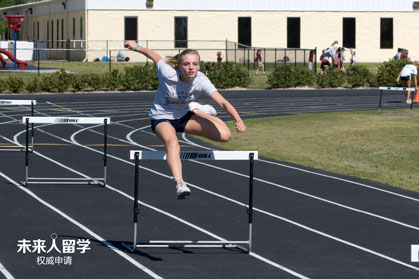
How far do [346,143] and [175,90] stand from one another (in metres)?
11.9

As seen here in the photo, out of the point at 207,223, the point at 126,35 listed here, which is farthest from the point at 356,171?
the point at 126,35

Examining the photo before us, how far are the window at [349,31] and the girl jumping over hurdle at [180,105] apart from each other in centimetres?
5573

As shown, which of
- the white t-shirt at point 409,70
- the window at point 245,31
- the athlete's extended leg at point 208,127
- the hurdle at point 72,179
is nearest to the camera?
the athlete's extended leg at point 208,127

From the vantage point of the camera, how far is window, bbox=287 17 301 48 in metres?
63.0

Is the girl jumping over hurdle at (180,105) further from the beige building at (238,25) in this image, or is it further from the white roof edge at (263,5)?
the white roof edge at (263,5)

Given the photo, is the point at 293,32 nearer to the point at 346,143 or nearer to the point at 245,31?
the point at 245,31

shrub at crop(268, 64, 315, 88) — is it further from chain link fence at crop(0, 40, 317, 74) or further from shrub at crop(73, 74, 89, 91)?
chain link fence at crop(0, 40, 317, 74)

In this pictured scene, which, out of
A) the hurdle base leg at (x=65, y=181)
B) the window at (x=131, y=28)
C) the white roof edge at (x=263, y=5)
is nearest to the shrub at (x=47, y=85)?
the white roof edge at (x=263, y=5)

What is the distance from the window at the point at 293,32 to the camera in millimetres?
63031

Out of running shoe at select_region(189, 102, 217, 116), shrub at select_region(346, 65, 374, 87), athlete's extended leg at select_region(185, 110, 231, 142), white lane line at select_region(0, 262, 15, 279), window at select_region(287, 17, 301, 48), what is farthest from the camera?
window at select_region(287, 17, 301, 48)

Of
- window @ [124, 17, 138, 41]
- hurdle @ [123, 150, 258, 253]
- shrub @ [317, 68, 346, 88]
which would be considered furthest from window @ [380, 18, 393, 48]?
hurdle @ [123, 150, 258, 253]

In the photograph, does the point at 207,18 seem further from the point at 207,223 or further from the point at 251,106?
the point at 207,223

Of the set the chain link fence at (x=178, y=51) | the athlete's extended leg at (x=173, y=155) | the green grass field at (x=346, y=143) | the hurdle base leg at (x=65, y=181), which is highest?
the chain link fence at (x=178, y=51)

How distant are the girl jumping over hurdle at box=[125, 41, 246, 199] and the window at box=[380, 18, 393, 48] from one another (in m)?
56.9
